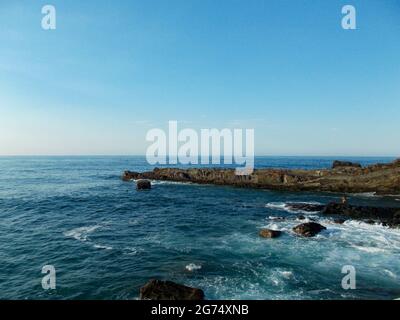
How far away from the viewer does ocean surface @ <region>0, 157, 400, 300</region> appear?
63.6 feet

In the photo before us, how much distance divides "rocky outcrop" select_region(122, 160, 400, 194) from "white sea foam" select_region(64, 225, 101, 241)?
40.0m

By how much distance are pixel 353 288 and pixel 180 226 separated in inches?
773

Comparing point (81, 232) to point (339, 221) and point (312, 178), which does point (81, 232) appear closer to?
point (339, 221)

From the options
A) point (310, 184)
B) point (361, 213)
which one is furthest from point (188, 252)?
point (310, 184)

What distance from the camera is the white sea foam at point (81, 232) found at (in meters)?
30.6

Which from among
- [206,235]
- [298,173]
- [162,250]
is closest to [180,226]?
[206,235]

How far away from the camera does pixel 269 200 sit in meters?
52.4

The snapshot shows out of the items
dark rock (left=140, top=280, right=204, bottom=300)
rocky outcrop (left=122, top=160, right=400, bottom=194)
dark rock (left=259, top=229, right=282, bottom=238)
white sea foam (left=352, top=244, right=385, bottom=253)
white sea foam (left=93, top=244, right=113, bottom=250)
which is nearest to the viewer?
dark rock (left=140, top=280, right=204, bottom=300)

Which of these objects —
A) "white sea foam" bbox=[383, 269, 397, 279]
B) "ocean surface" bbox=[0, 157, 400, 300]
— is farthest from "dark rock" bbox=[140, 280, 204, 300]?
"white sea foam" bbox=[383, 269, 397, 279]

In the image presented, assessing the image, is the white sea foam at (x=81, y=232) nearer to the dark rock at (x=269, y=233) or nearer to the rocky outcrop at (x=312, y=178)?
the dark rock at (x=269, y=233)

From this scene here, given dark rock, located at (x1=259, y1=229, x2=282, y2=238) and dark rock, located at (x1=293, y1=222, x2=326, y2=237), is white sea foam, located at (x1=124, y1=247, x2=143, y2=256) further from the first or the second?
dark rock, located at (x1=293, y1=222, x2=326, y2=237)

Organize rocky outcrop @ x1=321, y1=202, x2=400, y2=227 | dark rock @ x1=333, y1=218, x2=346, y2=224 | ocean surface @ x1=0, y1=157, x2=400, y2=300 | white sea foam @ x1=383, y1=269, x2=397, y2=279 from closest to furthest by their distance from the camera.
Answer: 1. ocean surface @ x1=0, y1=157, x2=400, y2=300
2. white sea foam @ x1=383, y1=269, x2=397, y2=279
3. dark rock @ x1=333, y1=218, x2=346, y2=224
4. rocky outcrop @ x1=321, y1=202, x2=400, y2=227

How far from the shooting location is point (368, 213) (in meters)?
39.2

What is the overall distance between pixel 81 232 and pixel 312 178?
2045 inches
